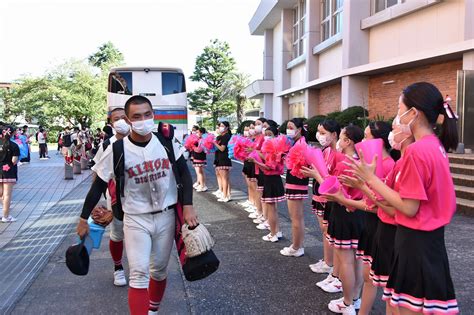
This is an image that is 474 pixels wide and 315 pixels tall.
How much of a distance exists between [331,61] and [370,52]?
3871 millimetres

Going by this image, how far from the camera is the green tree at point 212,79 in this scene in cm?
6150

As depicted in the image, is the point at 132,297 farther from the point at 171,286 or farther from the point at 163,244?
the point at 171,286

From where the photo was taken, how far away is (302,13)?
27516 mm

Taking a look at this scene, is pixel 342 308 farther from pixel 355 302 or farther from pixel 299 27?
pixel 299 27

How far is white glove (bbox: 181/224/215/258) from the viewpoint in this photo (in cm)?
348

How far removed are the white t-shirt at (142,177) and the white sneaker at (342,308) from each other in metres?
1.95

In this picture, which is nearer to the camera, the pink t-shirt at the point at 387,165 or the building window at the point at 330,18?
the pink t-shirt at the point at 387,165

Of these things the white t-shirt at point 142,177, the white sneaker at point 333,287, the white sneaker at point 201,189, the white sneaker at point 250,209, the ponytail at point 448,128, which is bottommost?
the white sneaker at point 333,287

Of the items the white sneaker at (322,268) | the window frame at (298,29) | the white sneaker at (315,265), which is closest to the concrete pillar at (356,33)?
the window frame at (298,29)

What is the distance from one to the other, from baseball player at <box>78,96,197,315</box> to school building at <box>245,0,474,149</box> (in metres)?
10.3

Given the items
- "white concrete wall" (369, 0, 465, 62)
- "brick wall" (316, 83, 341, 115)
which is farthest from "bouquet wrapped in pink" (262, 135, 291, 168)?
"brick wall" (316, 83, 341, 115)

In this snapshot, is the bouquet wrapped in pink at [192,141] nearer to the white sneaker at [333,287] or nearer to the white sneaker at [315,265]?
the white sneaker at [315,265]

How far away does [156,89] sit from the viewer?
15.8 m

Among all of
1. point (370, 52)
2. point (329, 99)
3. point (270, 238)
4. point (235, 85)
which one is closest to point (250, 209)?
point (270, 238)
